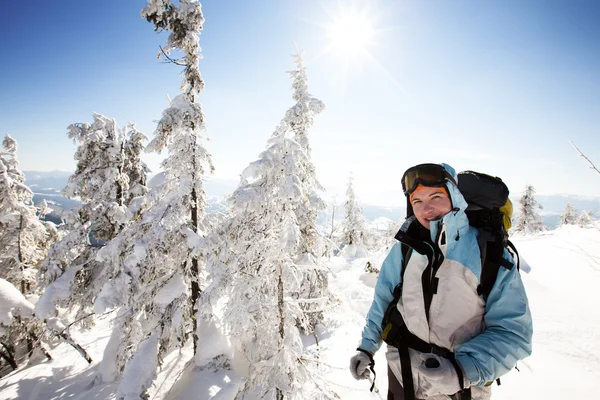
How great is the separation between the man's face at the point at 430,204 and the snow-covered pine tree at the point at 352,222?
31784 millimetres

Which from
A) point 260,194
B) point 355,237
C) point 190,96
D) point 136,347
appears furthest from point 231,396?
point 355,237

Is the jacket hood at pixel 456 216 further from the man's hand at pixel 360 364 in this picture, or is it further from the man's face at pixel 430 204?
the man's hand at pixel 360 364

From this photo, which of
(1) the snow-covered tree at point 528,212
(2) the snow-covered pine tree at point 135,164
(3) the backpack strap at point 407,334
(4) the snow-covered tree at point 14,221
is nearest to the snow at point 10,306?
(4) the snow-covered tree at point 14,221

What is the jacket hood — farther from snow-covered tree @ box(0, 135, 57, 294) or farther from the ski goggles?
snow-covered tree @ box(0, 135, 57, 294)

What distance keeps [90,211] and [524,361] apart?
1816 cm

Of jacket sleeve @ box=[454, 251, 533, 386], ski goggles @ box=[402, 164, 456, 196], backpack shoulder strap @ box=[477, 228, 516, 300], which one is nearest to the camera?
jacket sleeve @ box=[454, 251, 533, 386]

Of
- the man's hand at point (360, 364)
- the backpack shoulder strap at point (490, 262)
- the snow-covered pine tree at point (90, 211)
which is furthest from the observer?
the snow-covered pine tree at point (90, 211)

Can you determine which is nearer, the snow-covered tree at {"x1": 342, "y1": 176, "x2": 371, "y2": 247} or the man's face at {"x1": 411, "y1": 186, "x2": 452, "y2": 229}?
the man's face at {"x1": 411, "y1": 186, "x2": 452, "y2": 229}

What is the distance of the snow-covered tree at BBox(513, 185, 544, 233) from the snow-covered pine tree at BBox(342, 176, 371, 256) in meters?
22.9

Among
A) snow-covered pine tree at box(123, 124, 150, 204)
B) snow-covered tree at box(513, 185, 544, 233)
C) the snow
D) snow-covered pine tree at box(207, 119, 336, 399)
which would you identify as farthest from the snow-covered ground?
snow-covered tree at box(513, 185, 544, 233)

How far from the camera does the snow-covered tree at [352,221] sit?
113 feet

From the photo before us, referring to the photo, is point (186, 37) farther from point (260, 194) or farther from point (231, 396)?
point (231, 396)

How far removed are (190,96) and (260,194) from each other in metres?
6.15

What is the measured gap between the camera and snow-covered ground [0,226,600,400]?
6.00m
